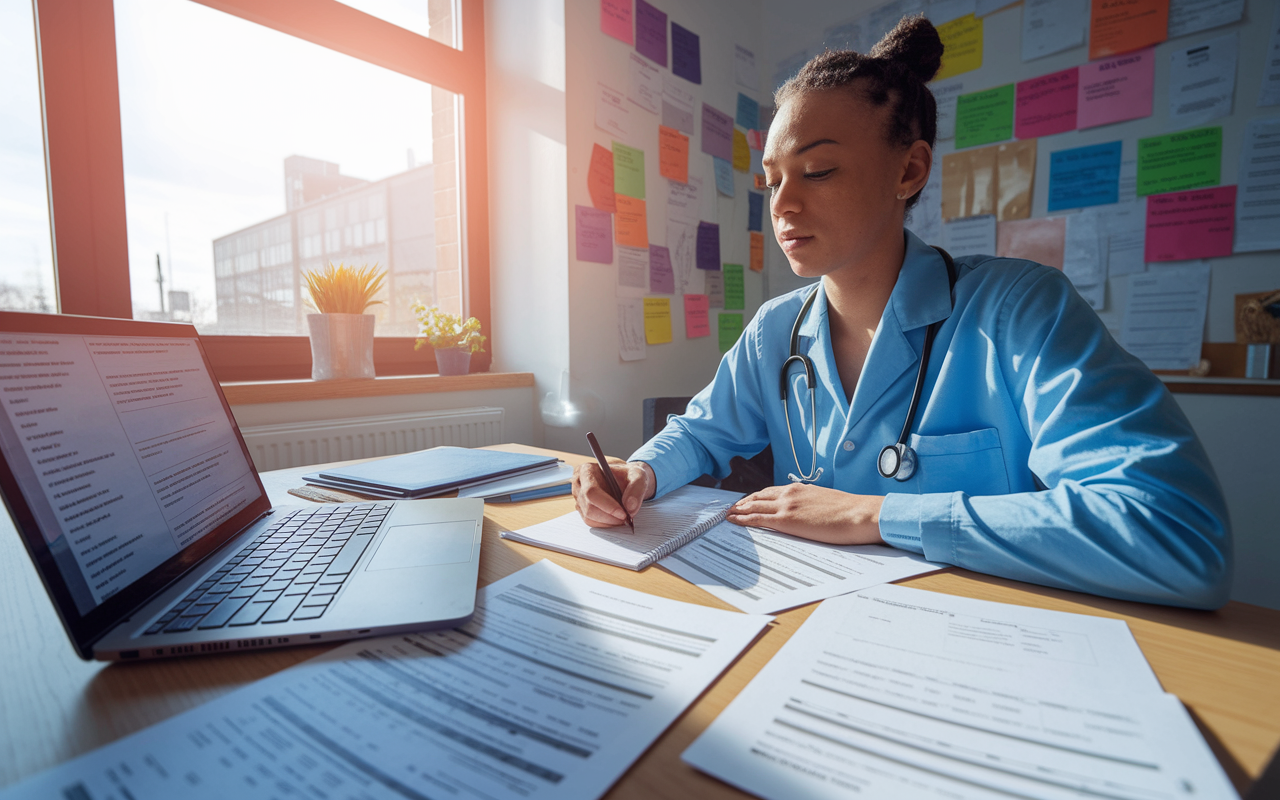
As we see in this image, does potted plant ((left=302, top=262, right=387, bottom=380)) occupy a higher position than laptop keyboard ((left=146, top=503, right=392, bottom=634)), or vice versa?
potted plant ((left=302, top=262, right=387, bottom=380))

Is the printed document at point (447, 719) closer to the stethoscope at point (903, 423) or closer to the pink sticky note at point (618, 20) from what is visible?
the stethoscope at point (903, 423)

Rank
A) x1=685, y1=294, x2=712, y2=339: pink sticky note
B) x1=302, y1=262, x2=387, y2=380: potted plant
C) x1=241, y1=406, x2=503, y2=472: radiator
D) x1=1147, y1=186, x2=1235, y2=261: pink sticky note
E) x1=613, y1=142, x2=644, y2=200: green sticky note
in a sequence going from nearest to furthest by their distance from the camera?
x1=241, y1=406, x2=503, y2=472: radiator
x1=302, y1=262, x2=387, y2=380: potted plant
x1=1147, y1=186, x2=1235, y2=261: pink sticky note
x1=613, y1=142, x2=644, y2=200: green sticky note
x1=685, y1=294, x2=712, y2=339: pink sticky note

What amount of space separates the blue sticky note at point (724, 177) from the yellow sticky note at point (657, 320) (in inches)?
22.7

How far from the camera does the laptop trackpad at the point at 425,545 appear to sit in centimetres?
57

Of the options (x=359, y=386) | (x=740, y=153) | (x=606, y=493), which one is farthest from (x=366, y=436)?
(x=740, y=153)

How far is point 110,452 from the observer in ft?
1.57

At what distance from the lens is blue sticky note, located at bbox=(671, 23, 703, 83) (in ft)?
6.97

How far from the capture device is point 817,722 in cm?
34

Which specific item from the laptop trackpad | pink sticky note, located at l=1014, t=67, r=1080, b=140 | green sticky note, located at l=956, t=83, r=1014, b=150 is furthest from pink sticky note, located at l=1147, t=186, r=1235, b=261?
the laptop trackpad

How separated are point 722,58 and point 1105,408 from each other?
2.20 metres

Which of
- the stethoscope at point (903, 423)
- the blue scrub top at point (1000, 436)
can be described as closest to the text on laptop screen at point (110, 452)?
the blue scrub top at point (1000, 436)

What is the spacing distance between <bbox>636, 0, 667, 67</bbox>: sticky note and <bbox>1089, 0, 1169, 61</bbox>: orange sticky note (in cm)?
129

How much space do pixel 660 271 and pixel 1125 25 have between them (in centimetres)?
150

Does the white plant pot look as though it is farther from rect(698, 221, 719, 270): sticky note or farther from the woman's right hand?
rect(698, 221, 719, 270): sticky note
